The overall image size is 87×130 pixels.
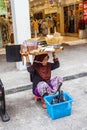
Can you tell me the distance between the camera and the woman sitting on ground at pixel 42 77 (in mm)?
3508

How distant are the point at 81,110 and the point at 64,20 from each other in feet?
36.7

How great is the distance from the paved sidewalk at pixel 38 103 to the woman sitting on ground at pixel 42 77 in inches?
11.5

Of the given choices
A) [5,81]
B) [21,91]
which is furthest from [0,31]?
[21,91]

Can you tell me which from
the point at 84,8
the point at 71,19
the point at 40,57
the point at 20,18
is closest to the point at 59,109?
the point at 40,57

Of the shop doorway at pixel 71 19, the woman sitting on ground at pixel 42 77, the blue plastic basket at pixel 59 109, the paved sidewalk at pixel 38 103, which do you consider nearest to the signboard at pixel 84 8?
the shop doorway at pixel 71 19

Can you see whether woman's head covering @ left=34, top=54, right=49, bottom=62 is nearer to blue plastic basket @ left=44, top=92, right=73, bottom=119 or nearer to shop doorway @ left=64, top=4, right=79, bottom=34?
blue plastic basket @ left=44, top=92, right=73, bottom=119

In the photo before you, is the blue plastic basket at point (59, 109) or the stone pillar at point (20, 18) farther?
the stone pillar at point (20, 18)

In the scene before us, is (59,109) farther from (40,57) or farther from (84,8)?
(84,8)

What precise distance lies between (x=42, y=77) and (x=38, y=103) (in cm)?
45

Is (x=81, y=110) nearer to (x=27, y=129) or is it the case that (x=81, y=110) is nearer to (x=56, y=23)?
(x=27, y=129)

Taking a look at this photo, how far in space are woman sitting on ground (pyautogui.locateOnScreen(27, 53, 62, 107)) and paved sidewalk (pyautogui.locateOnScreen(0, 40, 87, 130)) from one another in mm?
292

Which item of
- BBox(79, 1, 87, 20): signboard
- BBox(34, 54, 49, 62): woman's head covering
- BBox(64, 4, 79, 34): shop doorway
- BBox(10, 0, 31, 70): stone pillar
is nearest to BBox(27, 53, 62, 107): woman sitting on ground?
BBox(34, 54, 49, 62): woman's head covering

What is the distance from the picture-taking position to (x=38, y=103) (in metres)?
3.76

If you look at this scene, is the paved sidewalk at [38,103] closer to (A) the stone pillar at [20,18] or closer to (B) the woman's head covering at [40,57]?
(B) the woman's head covering at [40,57]
